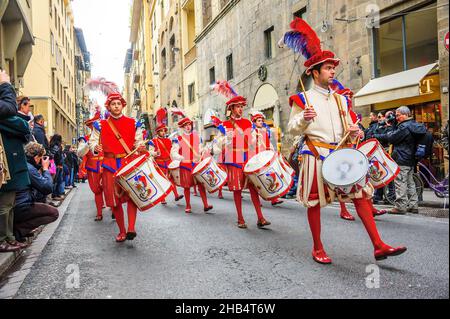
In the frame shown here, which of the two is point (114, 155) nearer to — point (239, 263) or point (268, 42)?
point (239, 263)

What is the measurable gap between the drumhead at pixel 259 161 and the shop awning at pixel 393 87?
6.38m

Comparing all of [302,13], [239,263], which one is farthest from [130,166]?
[302,13]

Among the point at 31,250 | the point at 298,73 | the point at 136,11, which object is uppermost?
the point at 136,11

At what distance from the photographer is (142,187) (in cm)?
513

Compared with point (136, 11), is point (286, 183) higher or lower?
lower

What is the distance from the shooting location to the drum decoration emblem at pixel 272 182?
5.73 metres

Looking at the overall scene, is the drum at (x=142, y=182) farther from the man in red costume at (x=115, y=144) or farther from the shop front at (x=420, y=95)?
the shop front at (x=420, y=95)

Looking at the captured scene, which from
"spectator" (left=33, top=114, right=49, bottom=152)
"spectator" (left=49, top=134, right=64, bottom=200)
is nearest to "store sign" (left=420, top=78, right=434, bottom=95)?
"spectator" (left=33, top=114, right=49, bottom=152)

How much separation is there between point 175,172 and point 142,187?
4.22 metres

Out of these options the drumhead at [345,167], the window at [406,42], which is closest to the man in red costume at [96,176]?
the drumhead at [345,167]

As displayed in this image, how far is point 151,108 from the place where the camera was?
166 feet

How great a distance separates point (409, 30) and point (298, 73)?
4.91 m
